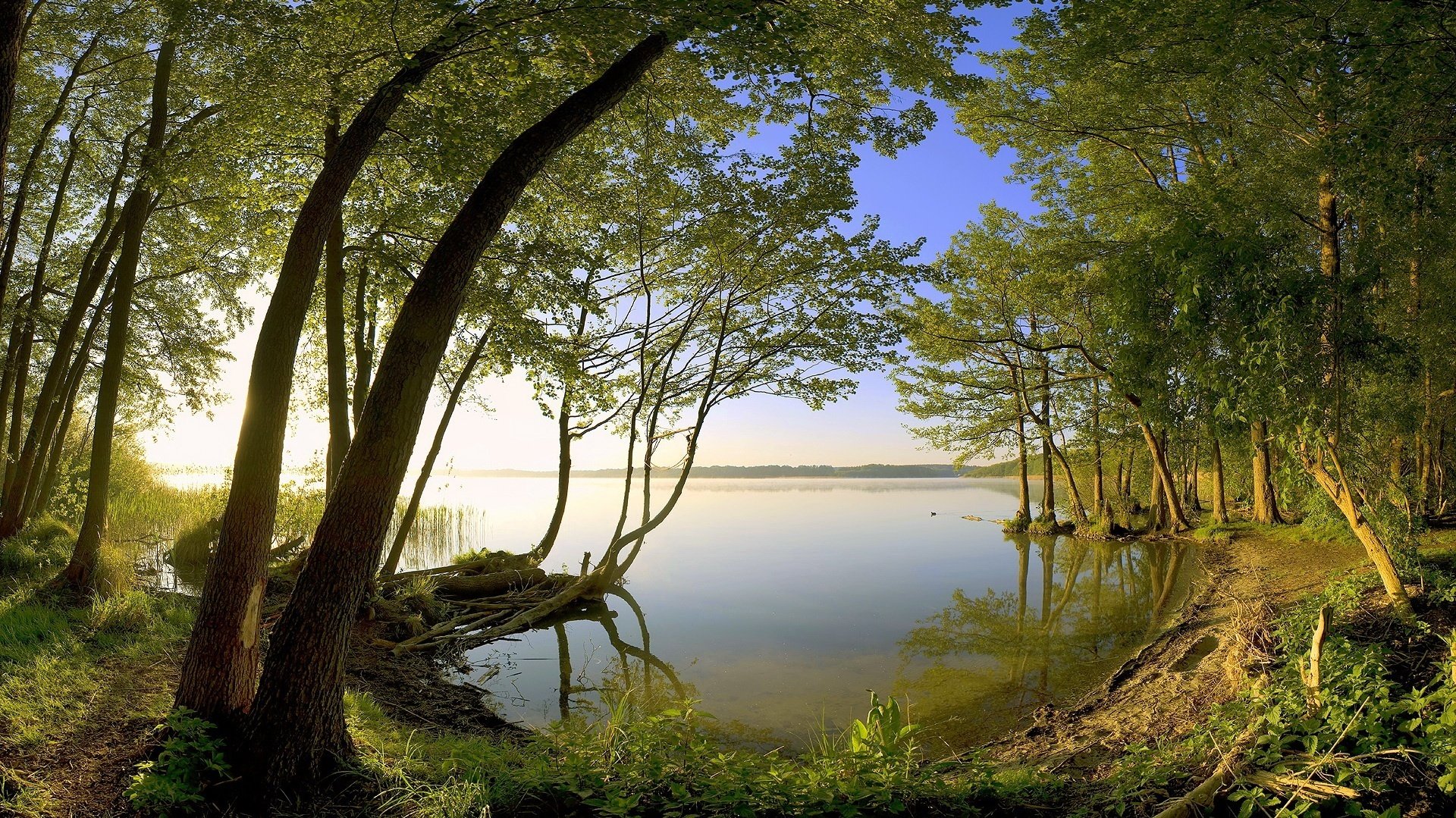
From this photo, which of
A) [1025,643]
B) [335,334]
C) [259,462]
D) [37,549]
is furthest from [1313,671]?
[37,549]

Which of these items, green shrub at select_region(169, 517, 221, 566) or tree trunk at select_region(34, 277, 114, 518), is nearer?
tree trunk at select_region(34, 277, 114, 518)

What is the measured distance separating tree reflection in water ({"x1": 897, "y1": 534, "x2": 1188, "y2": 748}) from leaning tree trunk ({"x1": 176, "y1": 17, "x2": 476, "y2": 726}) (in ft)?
16.3

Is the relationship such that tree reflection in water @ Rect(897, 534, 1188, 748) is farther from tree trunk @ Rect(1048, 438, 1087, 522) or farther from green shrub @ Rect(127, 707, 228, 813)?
tree trunk @ Rect(1048, 438, 1087, 522)

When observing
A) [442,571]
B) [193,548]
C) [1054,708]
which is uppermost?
[193,548]

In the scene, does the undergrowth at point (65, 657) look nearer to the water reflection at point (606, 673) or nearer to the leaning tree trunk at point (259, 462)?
the leaning tree trunk at point (259, 462)

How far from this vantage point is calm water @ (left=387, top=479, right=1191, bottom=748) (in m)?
6.68

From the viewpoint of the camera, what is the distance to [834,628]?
960 cm

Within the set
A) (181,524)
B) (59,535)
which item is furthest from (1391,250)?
(181,524)

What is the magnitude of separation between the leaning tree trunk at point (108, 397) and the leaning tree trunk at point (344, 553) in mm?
5391

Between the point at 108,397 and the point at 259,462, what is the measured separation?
4835 mm

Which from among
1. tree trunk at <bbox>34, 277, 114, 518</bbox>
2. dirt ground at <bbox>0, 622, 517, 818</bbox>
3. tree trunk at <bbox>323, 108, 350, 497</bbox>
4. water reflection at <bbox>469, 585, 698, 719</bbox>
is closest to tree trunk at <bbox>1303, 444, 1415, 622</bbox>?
water reflection at <bbox>469, 585, 698, 719</bbox>

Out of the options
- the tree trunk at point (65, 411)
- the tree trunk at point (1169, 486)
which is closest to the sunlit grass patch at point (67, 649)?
the tree trunk at point (65, 411)

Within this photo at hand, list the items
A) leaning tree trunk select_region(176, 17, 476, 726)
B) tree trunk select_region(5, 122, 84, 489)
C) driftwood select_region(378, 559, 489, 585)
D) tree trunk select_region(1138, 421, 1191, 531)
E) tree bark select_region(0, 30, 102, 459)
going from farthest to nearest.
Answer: tree trunk select_region(1138, 421, 1191, 531), driftwood select_region(378, 559, 489, 585), tree trunk select_region(5, 122, 84, 489), tree bark select_region(0, 30, 102, 459), leaning tree trunk select_region(176, 17, 476, 726)

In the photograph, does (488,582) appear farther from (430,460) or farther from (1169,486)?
(1169,486)
